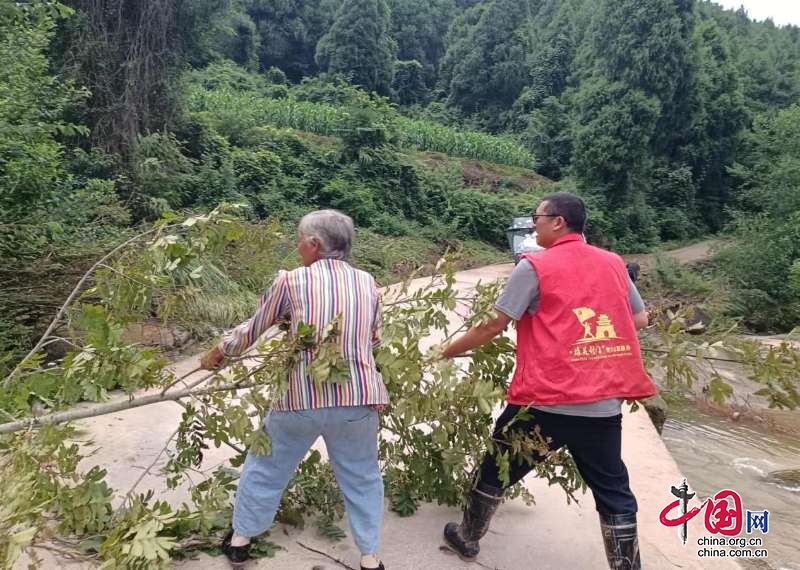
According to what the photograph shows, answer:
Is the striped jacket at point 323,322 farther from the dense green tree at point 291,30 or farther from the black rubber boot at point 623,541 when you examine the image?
the dense green tree at point 291,30

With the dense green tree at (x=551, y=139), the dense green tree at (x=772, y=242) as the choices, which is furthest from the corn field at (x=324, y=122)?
the dense green tree at (x=772, y=242)

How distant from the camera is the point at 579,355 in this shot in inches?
96.2

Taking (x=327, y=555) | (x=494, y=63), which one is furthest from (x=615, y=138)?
(x=327, y=555)

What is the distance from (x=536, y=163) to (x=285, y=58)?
1871cm

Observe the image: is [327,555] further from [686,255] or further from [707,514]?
[686,255]

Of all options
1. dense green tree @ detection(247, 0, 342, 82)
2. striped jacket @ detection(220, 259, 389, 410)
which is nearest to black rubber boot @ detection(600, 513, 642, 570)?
striped jacket @ detection(220, 259, 389, 410)

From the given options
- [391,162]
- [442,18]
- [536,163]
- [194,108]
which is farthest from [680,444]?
A: [442,18]

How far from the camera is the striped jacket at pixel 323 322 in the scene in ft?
7.84

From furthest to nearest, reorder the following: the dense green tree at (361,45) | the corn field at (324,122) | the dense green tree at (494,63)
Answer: the dense green tree at (494,63)
the dense green tree at (361,45)
the corn field at (324,122)

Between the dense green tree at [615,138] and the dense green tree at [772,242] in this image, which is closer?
the dense green tree at [772,242]

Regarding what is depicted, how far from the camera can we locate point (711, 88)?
25672 mm

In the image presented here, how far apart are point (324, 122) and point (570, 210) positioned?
2072 cm


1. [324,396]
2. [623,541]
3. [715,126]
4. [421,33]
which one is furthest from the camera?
[421,33]

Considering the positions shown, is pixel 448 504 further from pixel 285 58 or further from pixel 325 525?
pixel 285 58
